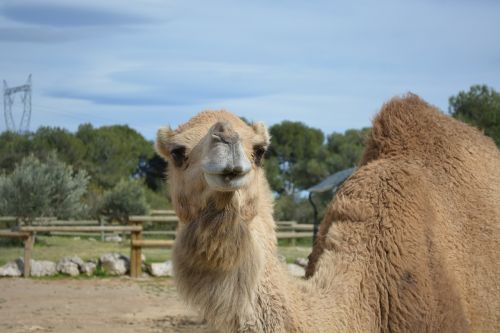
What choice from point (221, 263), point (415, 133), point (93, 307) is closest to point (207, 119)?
point (221, 263)

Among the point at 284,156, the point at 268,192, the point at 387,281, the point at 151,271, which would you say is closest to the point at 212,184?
the point at 268,192

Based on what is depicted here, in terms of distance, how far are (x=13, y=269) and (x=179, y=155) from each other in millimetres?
12054

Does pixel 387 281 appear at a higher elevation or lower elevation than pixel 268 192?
lower

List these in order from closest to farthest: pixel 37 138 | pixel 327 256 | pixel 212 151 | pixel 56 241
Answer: pixel 212 151 < pixel 327 256 < pixel 56 241 < pixel 37 138

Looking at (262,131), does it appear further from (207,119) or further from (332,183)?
(332,183)

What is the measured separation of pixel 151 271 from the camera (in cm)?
1506

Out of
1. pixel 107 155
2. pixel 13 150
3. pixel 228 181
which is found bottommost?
pixel 228 181

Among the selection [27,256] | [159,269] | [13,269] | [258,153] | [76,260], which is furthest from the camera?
[159,269]

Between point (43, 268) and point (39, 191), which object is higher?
point (39, 191)

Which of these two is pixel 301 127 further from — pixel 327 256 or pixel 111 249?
pixel 327 256

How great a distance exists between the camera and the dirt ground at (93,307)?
9.32 metres

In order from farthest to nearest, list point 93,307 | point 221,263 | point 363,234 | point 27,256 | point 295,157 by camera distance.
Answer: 1. point 295,157
2. point 27,256
3. point 93,307
4. point 363,234
5. point 221,263

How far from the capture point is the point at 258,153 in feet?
11.6

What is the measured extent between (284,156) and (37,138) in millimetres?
18683
